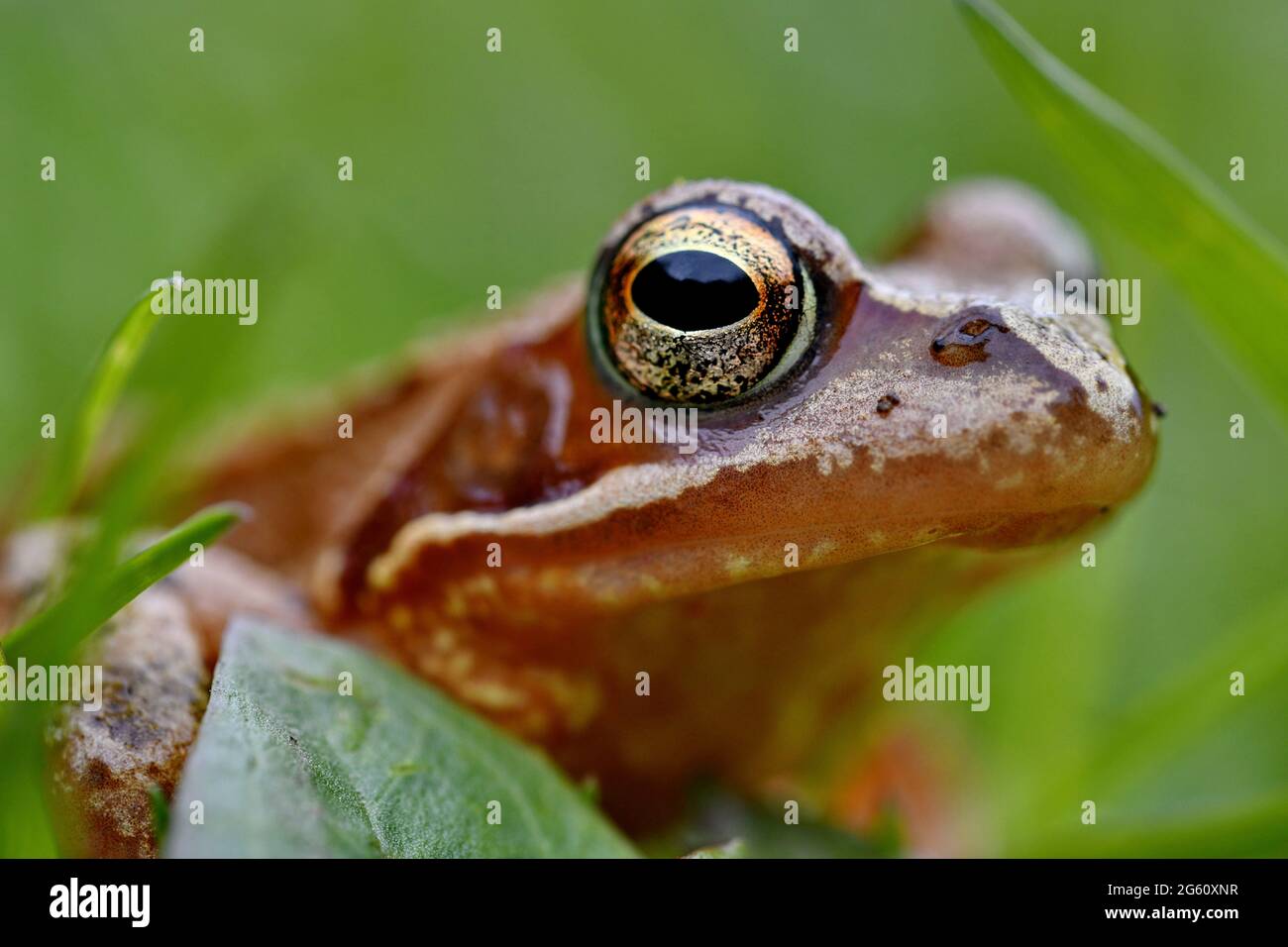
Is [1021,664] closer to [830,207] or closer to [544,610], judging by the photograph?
[544,610]

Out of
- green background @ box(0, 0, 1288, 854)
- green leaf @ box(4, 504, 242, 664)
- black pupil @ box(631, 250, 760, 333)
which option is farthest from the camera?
green background @ box(0, 0, 1288, 854)

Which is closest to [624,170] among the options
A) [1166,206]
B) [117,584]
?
[1166,206]

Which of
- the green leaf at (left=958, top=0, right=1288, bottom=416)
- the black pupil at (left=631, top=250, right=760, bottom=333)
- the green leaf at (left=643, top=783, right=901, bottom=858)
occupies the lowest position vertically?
the green leaf at (left=643, top=783, right=901, bottom=858)

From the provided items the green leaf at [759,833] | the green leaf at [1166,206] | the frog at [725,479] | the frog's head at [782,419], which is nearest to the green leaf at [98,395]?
the frog at [725,479]

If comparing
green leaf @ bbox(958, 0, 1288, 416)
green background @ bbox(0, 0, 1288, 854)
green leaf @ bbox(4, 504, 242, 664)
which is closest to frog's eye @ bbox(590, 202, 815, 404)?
green leaf @ bbox(958, 0, 1288, 416)

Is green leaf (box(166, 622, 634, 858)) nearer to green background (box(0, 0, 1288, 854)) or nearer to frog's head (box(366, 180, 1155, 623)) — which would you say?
frog's head (box(366, 180, 1155, 623))

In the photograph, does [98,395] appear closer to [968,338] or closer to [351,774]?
[351,774]
